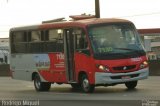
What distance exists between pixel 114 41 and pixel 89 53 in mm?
1036

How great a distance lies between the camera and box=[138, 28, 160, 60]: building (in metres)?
66.3

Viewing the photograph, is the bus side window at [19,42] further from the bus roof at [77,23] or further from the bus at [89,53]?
the bus at [89,53]

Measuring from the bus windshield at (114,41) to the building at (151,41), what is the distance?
3577cm

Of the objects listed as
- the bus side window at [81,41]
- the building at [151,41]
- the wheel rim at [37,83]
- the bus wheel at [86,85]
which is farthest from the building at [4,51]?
the bus wheel at [86,85]

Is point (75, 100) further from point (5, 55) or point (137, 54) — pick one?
point (5, 55)

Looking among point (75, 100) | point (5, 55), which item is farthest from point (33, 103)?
point (5, 55)

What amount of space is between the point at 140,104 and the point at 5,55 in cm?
8120

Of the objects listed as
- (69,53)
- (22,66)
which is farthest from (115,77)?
(22,66)

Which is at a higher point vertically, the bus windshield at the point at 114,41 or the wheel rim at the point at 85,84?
the bus windshield at the point at 114,41

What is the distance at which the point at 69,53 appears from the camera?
957 inches

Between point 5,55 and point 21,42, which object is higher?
point 21,42

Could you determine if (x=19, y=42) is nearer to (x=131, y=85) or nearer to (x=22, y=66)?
(x=22, y=66)

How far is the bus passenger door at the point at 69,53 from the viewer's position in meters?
24.1

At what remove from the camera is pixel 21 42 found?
28.4 meters
